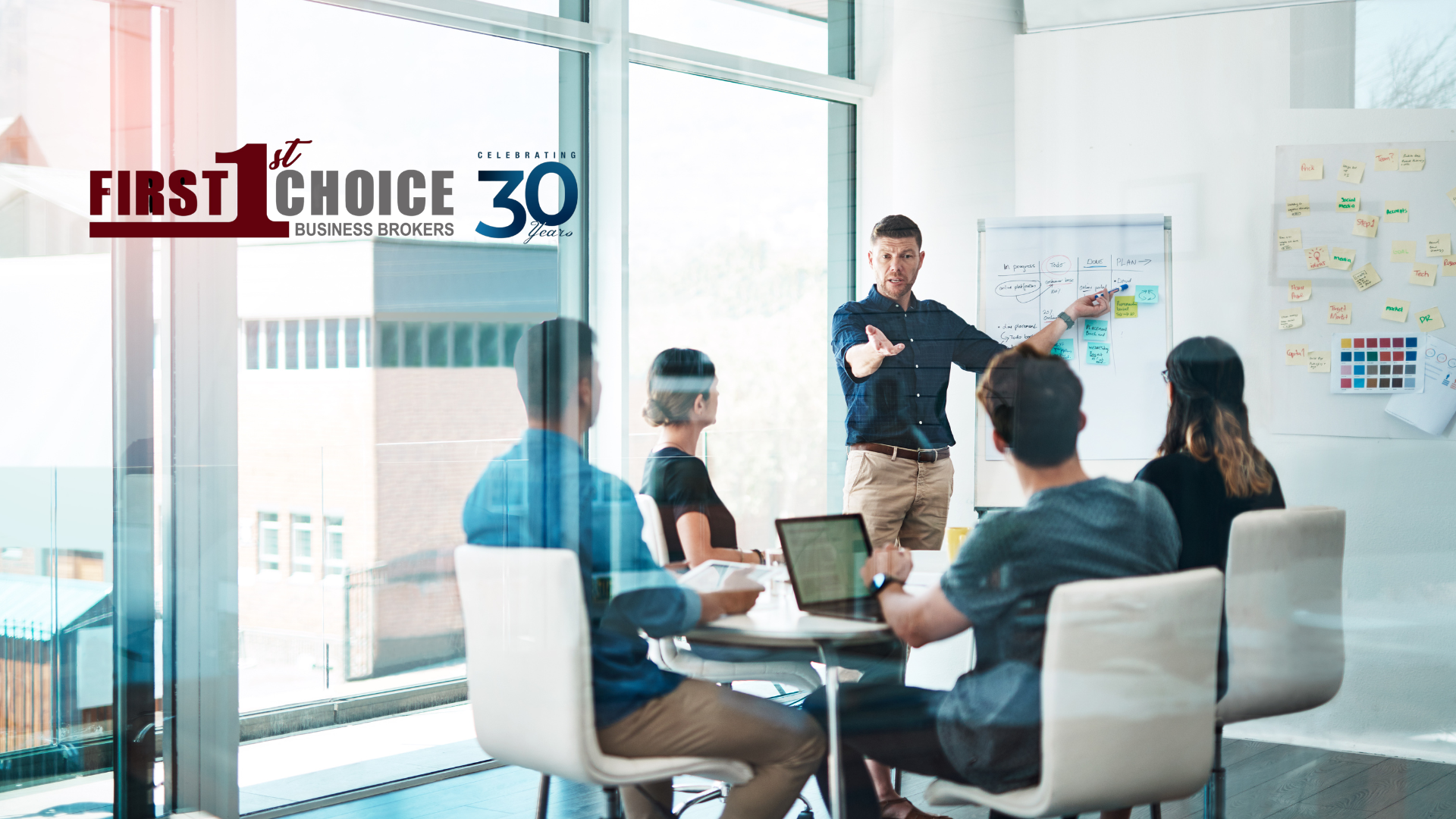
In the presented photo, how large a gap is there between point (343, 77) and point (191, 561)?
139 cm

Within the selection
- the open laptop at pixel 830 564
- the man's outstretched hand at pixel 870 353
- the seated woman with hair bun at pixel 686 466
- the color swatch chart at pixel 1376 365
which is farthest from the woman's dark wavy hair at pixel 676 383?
the color swatch chart at pixel 1376 365

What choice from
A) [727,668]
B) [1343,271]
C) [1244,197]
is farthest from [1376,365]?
[727,668]

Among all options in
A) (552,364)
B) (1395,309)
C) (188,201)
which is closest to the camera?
(552,364)

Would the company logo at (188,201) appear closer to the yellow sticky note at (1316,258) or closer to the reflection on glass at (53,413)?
the reflection on glass at (53,413)

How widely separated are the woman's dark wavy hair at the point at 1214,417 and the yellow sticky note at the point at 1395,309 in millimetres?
489

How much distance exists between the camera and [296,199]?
304 centimetres

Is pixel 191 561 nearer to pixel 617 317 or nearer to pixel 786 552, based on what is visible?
pixel 617 317

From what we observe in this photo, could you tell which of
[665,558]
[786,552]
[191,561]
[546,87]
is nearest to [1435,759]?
[786,552]

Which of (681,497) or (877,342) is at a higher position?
(877,342)

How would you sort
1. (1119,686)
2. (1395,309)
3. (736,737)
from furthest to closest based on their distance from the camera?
(1395,309)
(736,737)
(1119,686)

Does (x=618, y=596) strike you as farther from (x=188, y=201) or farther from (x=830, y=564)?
(x=188, y=201)

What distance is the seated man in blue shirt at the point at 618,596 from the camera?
235 cm

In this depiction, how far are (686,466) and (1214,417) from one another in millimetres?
1331

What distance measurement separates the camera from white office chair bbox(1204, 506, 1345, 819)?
8.57 feet
